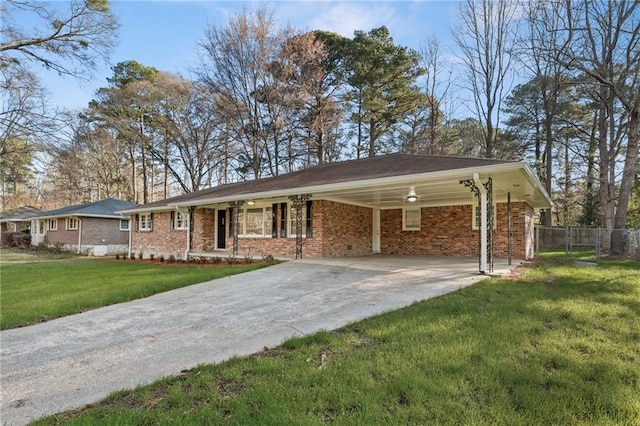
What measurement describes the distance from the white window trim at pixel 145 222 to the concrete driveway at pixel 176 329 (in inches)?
464

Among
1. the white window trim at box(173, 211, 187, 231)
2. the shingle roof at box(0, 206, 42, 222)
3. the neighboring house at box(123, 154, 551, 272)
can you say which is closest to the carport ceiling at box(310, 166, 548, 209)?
the neighboring house at box(123, 154, 551, 272)

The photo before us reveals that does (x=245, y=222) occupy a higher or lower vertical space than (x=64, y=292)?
higher

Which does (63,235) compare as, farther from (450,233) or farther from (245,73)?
(450,233)

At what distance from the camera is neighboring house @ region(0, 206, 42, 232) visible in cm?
2745

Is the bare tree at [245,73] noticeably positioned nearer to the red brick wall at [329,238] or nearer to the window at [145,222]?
the window at [145,222]

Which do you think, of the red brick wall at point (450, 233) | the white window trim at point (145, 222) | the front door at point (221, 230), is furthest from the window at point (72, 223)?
the red brick wall at point (450, 233)

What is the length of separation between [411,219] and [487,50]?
1380 cm

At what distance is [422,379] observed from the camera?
2.87m

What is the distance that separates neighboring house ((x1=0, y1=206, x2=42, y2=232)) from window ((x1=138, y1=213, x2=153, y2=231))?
45.8ft

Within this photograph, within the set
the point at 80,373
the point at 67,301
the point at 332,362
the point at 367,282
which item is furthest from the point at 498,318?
the point at 67,301

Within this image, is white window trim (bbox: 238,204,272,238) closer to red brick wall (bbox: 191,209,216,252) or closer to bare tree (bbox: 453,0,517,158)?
red brick wall (bbox: 191,209,216,252)

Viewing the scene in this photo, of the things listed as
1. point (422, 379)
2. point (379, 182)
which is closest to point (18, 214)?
point (379, 182)

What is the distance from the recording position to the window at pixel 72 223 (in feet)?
70.4

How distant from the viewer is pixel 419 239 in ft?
46.1
